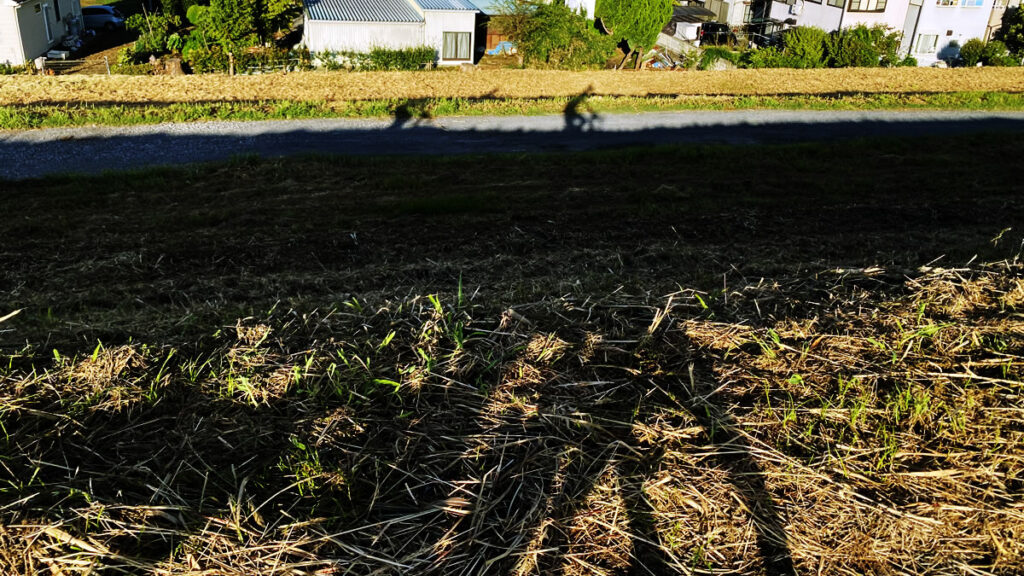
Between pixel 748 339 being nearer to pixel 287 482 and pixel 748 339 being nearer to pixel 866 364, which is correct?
pixel 866 364

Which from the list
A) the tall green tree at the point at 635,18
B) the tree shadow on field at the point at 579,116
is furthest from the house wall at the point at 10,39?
the tall green tree at the point at 635,18

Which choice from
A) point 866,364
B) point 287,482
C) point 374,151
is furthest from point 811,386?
point 374,151

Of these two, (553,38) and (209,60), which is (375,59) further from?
(553,38)

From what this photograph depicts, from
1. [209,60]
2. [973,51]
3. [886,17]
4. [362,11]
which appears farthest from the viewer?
[886,17]

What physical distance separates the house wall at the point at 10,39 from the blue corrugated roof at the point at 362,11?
11994 mm

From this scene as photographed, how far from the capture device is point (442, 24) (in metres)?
34.3

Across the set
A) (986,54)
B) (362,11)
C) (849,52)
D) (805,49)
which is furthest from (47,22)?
(986,54)

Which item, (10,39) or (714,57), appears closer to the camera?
(10,39)

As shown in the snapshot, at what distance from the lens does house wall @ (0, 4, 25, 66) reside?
31.4 meters

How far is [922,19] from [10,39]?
47439 millimetres

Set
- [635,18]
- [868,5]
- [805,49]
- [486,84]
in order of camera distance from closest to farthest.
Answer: [486,84]
[635,18]
[805,49]
[868,5]

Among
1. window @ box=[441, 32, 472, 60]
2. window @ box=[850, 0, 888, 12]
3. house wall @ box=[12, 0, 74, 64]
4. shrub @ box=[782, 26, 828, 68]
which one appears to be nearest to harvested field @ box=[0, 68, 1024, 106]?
window @ box=[441, 32, 472, 60]

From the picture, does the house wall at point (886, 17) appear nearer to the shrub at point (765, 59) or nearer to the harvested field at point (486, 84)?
the shrub at point (765, 59)

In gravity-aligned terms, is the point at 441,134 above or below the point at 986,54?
below
